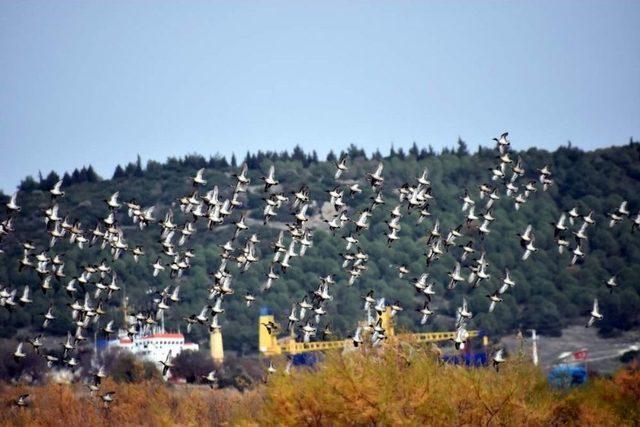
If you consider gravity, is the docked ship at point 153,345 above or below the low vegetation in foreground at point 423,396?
above

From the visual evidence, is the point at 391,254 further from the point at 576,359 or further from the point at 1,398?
the point at 1,398

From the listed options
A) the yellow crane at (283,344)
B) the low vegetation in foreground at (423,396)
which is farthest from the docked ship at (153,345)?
the low vegetation in foreground at (423,396)

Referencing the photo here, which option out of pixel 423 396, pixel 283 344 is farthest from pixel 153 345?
pixel 423 396

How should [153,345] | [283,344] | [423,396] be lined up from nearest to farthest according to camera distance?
[423,396] < [153,345] < [283,344]

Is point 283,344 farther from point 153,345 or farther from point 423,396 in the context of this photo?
point 423,396

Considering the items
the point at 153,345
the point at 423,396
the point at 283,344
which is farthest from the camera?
the point at 283,344

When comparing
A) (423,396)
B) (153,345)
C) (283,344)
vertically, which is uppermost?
(153,345)

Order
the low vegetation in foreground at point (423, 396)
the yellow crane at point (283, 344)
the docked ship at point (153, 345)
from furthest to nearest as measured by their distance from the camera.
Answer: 1. the docked ship at point (153, 345)
2. the yellow crane at point (283, 344)
3. the low vegetation in foreground at point (423, 396)

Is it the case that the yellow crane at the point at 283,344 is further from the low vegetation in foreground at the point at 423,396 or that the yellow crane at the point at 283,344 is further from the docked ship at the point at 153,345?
the low vegetation in foreground at the point at 423,396

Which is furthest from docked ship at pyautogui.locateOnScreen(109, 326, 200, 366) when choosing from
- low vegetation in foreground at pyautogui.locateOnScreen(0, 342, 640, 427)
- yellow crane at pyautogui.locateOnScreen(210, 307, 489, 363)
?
low vegetation in foreground at pyautogui.locateOnScreen(0, 342, 640, 427)

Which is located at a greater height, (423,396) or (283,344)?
(283,344)

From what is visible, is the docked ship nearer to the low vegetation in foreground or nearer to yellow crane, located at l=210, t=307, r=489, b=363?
yellow crane, located at l=210, t=307, r=489, b=363

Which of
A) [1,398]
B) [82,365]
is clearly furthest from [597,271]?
[1,398]

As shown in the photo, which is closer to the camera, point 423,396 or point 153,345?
point 423,396
